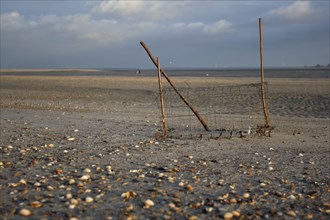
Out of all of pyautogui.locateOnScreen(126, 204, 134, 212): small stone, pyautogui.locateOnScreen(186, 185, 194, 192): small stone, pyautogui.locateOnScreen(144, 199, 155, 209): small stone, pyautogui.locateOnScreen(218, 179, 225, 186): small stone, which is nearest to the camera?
pyautogui.locateOnScreen(126, 204, 134, 212): small stone

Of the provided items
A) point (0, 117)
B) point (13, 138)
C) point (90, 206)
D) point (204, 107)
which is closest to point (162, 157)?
point (90, 206)

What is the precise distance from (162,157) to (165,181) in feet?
6.73

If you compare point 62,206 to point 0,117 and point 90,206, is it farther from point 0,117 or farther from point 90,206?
point 0,117

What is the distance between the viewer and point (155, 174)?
24.3 ft

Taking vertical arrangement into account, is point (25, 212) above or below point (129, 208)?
above

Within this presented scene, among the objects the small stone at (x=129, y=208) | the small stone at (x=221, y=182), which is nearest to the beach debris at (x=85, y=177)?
the small stone at (x=129, y=208)

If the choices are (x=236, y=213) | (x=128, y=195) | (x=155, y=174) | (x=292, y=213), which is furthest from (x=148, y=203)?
(x=292, y=213)

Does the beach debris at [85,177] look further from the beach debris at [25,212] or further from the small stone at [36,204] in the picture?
the beach debris at [25,212]

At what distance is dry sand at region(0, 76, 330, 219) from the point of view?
18.2ft

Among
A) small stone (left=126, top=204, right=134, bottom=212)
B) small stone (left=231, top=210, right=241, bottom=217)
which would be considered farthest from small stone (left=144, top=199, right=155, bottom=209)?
small stone (left=231, top=210, right=241, bottom=217)

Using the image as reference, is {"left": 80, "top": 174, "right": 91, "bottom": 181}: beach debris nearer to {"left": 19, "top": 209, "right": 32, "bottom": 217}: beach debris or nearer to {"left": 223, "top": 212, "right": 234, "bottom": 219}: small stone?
Result: {"left": 19, "top": 209, "right": 32, "bottom": 217}: beach debris

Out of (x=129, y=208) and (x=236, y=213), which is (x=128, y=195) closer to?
(x=129, y=208)

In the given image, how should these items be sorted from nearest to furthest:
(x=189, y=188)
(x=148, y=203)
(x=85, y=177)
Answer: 1. (x=148, y=203)
2. (x=189, y=188)
3. (x=85, y=177)

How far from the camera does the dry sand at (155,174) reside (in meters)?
5.54
